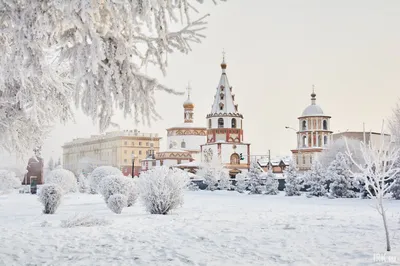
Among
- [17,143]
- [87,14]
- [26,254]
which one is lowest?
[26,254]

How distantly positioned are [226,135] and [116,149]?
129ft

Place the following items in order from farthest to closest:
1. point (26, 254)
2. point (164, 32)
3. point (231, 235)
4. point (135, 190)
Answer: point (135, 190) < point (231, 235) < point (26, 254) < point (164, 32)

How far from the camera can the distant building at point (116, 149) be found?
106m

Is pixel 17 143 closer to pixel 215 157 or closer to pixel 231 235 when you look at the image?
pixel 231 235

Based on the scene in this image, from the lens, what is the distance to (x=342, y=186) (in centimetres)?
3203

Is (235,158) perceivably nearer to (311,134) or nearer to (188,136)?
(311,134)

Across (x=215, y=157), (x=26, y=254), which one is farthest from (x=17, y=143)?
(x=215, y=157)

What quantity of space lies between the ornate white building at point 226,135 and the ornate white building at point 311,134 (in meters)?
9.58

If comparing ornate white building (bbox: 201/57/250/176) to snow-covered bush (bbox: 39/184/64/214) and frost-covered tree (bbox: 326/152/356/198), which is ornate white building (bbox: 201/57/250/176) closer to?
frost-covered tree (bbox: 326/152/356/198)

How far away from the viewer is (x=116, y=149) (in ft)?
353

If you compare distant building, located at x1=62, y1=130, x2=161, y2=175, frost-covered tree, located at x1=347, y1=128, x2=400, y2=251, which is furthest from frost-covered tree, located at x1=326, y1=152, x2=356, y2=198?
distant building, located at x1=62, y1=130, x2=161, y2=175

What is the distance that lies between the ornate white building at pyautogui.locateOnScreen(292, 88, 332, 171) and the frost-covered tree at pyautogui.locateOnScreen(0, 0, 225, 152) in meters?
73.4

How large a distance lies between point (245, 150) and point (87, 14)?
7165 cm

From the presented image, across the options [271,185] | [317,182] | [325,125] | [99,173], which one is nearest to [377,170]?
[317,182]
